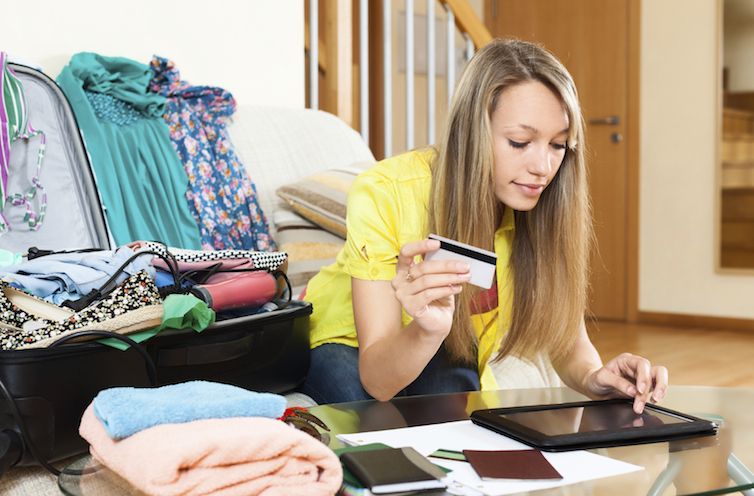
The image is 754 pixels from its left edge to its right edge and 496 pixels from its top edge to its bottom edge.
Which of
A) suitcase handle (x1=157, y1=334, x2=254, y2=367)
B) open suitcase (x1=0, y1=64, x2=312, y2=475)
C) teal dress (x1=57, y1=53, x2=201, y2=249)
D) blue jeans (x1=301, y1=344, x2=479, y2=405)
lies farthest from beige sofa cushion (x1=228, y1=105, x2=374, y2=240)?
suitcase handle (x1=157, y1=334, x2=254, y2=367)

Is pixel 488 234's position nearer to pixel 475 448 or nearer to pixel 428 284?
pixel 428 284

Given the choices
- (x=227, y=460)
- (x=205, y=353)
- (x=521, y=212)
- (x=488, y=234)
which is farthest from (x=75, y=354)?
(x=521, y=212)

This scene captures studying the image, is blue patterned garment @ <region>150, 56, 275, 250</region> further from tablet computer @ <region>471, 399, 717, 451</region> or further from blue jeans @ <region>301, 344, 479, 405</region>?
tablet computer @ <region>471, 399, 717, 451</region>

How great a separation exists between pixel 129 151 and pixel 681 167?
11.4 ft

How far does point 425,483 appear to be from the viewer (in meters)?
0.75

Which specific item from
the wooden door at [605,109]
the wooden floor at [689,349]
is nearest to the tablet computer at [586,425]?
the wooden floor at [689,349]

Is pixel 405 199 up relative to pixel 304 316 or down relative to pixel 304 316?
up

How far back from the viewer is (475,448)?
0.89m

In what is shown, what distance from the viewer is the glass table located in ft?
2.62

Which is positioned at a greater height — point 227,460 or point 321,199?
point 321,199

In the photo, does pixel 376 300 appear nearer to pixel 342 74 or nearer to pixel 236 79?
pixel 236 79

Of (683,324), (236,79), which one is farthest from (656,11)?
(236,79)

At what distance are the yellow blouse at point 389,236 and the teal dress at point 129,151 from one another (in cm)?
46

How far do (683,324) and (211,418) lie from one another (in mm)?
4265
